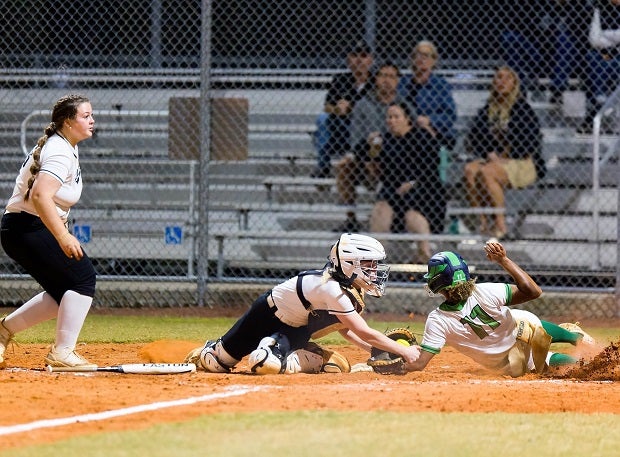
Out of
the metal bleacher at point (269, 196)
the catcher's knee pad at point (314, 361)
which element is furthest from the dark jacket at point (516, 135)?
the catcher's knee pad at point (314, 361)

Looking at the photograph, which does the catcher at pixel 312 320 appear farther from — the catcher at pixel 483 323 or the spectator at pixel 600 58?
the spectator at pixel 600 58

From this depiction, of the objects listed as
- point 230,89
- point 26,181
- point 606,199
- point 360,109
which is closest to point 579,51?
point 606,199

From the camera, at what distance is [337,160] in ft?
44.2

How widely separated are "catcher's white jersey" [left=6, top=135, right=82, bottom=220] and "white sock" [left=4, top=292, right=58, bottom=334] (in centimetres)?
55

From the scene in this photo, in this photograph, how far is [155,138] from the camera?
14.5 meters

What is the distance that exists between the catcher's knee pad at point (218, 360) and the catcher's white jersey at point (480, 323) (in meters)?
1.28

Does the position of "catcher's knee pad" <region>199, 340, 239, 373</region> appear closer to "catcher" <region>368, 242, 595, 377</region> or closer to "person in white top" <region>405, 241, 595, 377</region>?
"catcher" <region>368, 242, 595, 377</region>

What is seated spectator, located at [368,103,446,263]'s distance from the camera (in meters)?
12.4

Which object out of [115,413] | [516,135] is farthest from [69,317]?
[516,135]

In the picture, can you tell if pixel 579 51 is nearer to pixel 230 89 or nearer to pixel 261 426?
pixel 230 89

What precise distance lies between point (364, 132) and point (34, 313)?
629 cm

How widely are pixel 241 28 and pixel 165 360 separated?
30.7 feet

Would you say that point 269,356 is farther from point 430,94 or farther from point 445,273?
point 430,94

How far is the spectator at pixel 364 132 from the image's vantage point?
1259 cm
